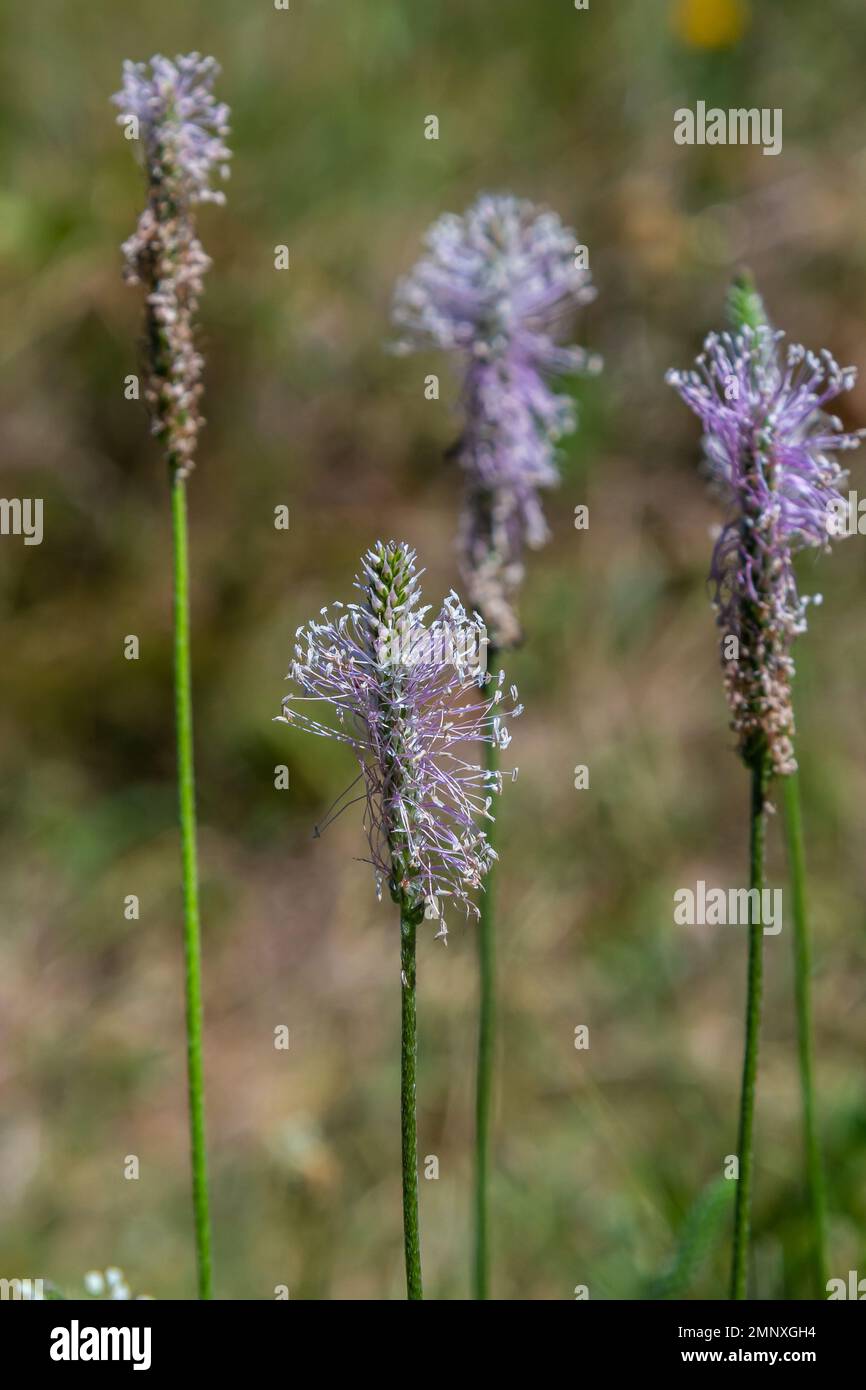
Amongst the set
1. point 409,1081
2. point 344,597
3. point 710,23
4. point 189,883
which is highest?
point 710,23

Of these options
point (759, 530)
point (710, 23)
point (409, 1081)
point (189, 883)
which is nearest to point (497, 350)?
point (759, 530)

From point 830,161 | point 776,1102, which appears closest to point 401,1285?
point 776,1102

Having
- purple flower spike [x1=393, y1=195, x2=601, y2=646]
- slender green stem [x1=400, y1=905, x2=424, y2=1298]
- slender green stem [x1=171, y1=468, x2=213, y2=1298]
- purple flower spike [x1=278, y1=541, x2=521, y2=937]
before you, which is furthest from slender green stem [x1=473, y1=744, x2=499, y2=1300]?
slender green stem [x1=400, y1=905, x2=424, y2=1298]

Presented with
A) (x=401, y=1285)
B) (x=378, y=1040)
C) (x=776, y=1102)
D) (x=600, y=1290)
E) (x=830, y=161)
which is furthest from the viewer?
(x=830, y=161)

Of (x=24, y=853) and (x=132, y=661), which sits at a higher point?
(x=132, y=661)

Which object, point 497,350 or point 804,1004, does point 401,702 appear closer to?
point 804,1004

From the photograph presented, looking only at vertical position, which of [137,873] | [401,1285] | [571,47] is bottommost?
[401,1285]

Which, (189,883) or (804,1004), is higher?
(189,883)
